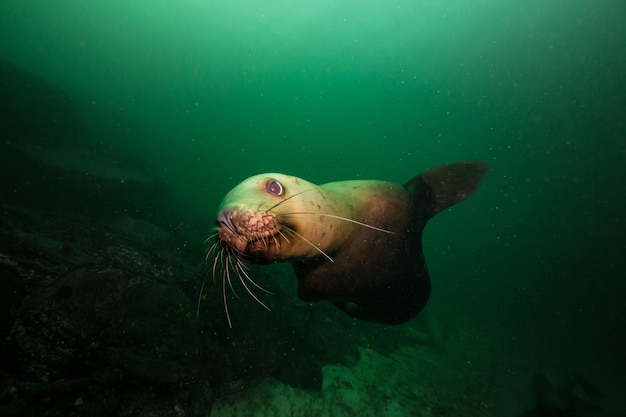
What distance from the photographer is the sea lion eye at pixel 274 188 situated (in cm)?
191

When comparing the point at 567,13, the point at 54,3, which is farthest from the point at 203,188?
the point at 54,3

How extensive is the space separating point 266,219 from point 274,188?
39cm

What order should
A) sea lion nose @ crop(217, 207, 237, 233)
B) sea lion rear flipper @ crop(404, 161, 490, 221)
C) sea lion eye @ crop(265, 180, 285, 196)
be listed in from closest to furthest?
sea lion nose @ crop(217, 207, 237, 233), sea lion eye @ crop(265, 180, 285, 196), sea lion rear flipper @ crop(404, 161, 490, 221)

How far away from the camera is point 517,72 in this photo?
154 ft

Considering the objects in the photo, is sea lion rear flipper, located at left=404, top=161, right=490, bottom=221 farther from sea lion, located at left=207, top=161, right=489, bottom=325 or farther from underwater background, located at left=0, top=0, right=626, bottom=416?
underwater background, located at left=0, top=0, right=626, bottom=416

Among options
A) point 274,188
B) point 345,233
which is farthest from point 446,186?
point 274,188

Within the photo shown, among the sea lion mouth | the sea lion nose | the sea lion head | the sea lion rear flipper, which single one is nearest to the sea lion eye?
the sea lion head

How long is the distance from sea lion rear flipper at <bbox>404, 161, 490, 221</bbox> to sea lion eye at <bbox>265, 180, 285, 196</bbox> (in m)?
2.47

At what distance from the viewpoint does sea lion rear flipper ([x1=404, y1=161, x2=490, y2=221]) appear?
12.9 feet

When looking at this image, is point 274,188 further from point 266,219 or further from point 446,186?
point 446,186

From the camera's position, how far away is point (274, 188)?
1.94 m

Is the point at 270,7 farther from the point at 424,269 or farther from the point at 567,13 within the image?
the point at 424,269

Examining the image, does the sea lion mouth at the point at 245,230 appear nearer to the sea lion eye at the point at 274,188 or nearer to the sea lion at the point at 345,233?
the sea lion at the point at 345,233

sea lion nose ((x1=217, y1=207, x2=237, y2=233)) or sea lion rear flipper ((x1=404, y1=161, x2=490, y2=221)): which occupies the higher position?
sea lion rear flipper ((x1=404, y1=161, x2=490, y2=221))
